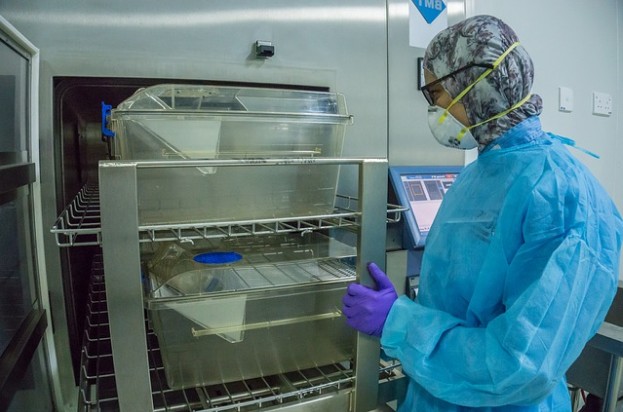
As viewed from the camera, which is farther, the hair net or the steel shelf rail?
the hair net

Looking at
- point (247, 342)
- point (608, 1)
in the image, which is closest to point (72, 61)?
point (247, 342)

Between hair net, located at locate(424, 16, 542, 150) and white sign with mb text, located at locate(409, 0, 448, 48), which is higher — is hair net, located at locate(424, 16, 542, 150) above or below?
below

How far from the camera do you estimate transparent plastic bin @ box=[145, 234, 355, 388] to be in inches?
27.3

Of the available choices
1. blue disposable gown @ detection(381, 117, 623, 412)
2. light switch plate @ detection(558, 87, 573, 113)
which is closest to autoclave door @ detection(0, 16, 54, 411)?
blue disposable gown @ detection(381, 117, 623, 412)

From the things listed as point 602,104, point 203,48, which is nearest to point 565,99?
point 602,104

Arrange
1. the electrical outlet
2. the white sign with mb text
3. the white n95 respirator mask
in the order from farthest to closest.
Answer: the electrical outlet < the white sign with mb text < the white n95 respirator mask

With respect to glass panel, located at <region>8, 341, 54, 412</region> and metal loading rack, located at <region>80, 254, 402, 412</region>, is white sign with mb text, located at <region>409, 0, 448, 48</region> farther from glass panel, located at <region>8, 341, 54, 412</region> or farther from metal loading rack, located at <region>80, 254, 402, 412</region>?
glass panel, located at <region>8, 341, 54, 412</region>

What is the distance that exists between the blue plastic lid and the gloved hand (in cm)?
24

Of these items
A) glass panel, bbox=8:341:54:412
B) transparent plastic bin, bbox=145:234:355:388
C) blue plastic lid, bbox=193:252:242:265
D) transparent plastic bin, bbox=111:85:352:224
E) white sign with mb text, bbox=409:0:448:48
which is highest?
white sign with mb text, bbox=409:0:448:48

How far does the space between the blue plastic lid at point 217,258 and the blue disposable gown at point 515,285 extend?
0.32 m

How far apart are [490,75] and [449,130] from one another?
0.13m

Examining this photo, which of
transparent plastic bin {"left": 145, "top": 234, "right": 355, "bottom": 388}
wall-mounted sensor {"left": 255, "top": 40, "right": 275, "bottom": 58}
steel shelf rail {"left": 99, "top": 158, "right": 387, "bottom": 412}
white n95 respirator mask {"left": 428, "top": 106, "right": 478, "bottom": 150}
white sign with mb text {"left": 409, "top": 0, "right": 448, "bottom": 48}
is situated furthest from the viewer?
white sign with mb text {"left": 409, "top": 0, "right": 448, "bottom": 48}

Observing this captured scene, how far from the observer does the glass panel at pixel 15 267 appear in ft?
2.39

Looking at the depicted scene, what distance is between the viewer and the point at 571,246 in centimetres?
61
